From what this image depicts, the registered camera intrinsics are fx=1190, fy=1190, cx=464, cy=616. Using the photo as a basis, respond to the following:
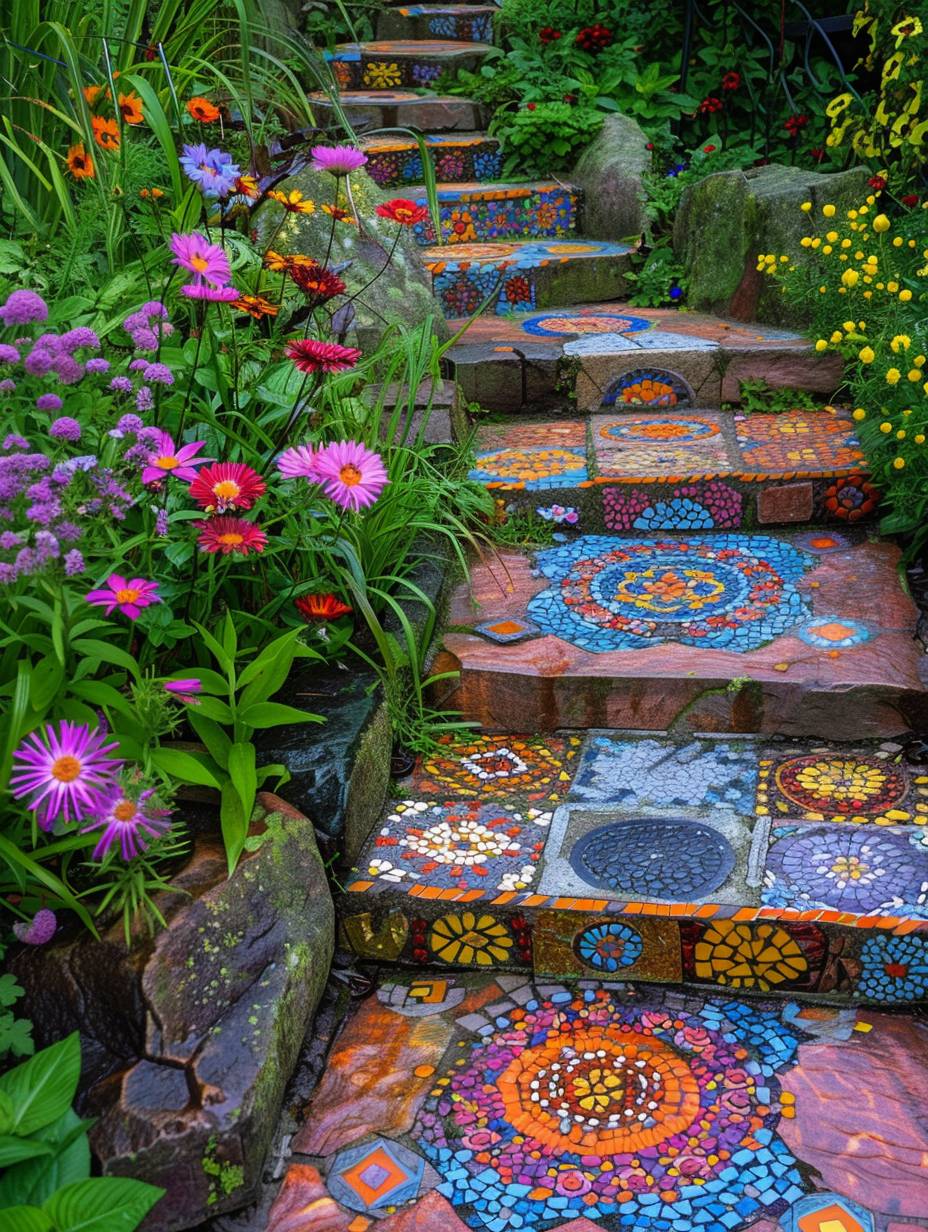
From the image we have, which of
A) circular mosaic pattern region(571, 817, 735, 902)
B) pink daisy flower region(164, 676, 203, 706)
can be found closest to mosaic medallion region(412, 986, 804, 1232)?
circular mosaic pattern region(571, 817, 735, 902)

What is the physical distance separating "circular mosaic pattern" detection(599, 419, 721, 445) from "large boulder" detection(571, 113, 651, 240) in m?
1.47

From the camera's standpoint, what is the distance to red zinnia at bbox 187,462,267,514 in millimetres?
1809

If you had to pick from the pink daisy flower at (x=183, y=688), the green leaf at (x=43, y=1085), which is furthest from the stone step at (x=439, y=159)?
the green leaf at (x=43, y=1085)

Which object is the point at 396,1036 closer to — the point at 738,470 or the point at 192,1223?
the point at 192,1223

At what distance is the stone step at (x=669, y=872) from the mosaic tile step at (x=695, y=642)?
0.38 ft

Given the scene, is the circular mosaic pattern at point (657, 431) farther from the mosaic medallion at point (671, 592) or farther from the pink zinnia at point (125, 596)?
the pink zinnia at point (125, 596)

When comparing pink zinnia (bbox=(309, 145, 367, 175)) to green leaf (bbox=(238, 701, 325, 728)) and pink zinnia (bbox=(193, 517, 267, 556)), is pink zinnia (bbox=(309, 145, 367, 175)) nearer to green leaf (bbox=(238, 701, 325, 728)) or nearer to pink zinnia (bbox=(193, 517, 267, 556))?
pink zinnia (bbox=(193, 517, 267, 556))

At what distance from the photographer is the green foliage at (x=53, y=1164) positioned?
1.44 meters

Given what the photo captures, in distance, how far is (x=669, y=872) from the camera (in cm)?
212

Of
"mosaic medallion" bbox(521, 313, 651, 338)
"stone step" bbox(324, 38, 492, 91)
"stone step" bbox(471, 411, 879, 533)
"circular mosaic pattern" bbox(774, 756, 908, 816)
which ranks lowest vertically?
"circular mosaic pattern" bbox(774, 756, 908, 816)

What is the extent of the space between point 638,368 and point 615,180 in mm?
1605

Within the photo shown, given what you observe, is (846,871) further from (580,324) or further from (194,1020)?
(580,324)

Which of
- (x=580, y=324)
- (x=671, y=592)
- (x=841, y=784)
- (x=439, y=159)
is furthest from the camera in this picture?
(x=439, y=159)

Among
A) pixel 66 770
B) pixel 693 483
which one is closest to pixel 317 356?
pixel 66 770
